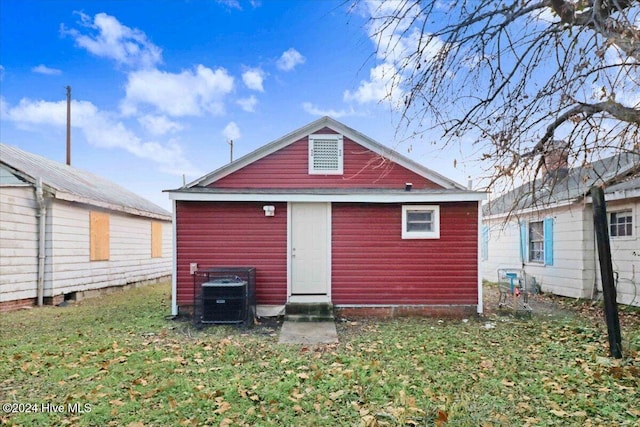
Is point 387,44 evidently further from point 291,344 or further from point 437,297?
point 437,297

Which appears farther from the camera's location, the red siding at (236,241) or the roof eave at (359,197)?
the red siding at (236,241)

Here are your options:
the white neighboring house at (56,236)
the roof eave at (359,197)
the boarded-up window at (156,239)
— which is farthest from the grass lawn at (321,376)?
the boarded-up window at (156,239)

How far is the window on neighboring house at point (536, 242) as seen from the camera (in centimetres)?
1149

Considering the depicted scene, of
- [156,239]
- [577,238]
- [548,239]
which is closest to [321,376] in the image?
[577,238]

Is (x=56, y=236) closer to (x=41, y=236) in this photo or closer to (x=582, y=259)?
(x=41, y=236)

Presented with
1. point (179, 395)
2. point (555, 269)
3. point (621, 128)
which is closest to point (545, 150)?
point (621, 128)

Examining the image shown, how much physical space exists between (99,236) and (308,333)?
27.8ft

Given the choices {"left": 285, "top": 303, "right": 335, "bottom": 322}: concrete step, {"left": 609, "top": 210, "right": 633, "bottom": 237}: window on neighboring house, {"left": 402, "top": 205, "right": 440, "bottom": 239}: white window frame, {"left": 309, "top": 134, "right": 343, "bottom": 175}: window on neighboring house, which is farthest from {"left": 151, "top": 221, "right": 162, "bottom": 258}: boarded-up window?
{"left": 609, "top": 210, "right": 633, "bottom": 237}: window on neighboring house

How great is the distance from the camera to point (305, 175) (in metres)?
8.86

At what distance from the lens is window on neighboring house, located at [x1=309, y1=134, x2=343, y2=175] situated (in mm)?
8913

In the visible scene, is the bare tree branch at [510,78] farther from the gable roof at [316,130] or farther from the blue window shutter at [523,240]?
the blue window shutter at [523,240]

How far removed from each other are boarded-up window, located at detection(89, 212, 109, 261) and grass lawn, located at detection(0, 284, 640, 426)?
4.33 m

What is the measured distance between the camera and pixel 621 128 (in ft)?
14.1

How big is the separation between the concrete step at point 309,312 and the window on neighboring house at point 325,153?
321 cm
